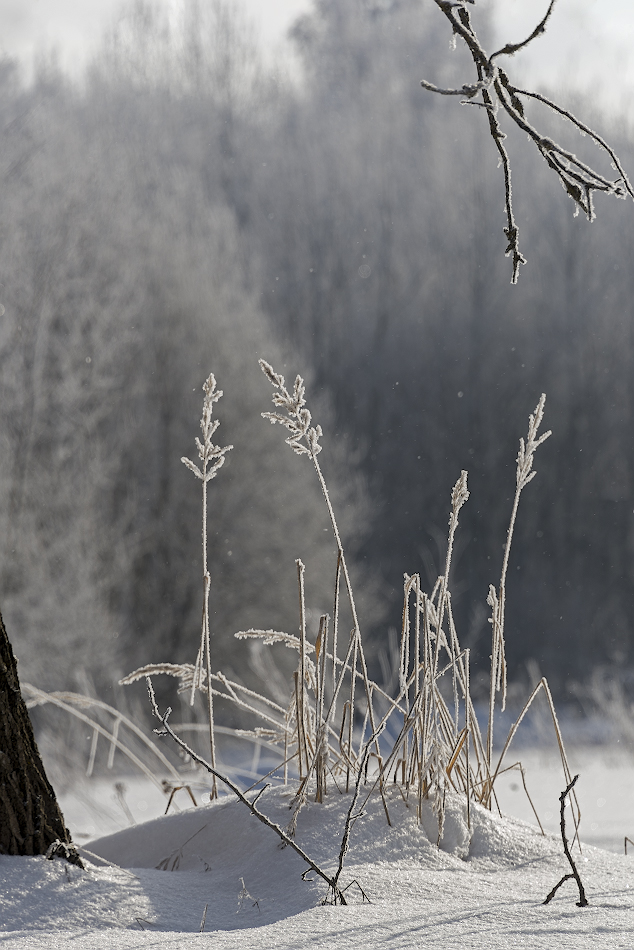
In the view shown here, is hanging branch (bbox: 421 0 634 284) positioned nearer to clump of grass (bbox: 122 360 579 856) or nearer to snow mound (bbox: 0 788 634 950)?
clump of grass (bbox: 122 360 579 856)

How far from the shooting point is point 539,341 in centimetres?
1404

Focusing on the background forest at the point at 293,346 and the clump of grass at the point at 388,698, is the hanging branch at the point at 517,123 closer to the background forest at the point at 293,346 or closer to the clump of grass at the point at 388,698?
the clump of grass at the point at 388,698

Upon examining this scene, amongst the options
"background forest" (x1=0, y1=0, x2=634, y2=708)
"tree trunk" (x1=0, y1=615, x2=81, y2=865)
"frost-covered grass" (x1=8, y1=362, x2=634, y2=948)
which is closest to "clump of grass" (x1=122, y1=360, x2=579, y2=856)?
"frost-covered grass" (x1=8, y1=362, x2=634, y2=948)

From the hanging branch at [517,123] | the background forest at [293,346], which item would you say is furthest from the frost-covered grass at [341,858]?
the background forest at [293,346]

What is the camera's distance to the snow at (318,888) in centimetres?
82

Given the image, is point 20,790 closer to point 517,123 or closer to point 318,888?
point 318,888

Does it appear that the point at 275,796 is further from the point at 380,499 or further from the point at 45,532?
the point at 380,499

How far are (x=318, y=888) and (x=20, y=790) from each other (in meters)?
0.37

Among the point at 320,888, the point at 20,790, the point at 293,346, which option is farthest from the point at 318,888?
the point at 293,346

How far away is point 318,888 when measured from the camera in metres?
0.98

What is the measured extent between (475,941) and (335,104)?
14943 mm

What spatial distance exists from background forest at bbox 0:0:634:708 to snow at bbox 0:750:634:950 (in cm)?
773

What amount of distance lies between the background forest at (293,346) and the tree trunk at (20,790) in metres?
7.81

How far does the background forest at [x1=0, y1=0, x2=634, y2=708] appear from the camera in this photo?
9680 millimetres
